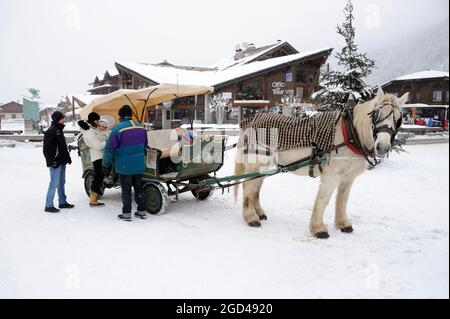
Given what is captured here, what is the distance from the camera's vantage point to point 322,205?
4871 millimetres

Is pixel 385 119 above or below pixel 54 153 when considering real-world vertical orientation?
above

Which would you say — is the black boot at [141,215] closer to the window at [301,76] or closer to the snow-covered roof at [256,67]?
the snow-covered roof at [256,67]

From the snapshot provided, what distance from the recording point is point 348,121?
4.77 metres

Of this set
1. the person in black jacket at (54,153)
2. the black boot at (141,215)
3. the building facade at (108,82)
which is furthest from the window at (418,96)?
the person in black jacket at (54,153)

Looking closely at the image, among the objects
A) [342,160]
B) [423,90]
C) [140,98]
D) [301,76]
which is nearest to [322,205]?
[342,160]

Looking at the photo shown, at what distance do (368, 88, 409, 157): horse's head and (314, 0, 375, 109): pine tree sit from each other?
708 cm

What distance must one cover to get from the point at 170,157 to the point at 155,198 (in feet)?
2.57

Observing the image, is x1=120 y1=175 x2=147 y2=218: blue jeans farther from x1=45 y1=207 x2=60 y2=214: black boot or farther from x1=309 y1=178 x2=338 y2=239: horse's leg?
x1=309 y1=178 x2=338 y2=239: horse's leg

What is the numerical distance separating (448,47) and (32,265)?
14.5 feet

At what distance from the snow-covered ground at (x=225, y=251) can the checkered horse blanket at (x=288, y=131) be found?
1.31 meters

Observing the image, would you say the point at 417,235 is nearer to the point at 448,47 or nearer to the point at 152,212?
the point at 448,47

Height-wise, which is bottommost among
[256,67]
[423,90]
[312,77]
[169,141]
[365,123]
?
[169,141]

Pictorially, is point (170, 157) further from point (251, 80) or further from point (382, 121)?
point (251, 80)
